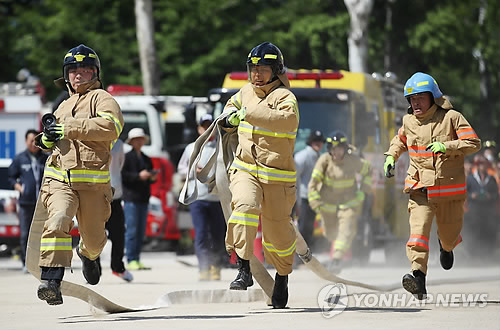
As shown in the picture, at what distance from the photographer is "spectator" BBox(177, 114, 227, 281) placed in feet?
46.9

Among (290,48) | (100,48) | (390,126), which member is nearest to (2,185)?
(390,126)

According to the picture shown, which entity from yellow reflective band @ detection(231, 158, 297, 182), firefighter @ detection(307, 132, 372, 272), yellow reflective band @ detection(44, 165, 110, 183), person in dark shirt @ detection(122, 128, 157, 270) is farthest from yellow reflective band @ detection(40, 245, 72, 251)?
firefighter @ detection(307, 132, 372, 272)

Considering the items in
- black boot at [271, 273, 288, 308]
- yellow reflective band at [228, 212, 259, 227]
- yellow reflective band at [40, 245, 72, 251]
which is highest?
yellow reflective band at [228, 212, 259, 227]

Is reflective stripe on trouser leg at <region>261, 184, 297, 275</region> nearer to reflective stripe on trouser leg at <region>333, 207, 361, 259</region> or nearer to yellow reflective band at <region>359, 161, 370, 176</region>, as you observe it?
reflective stripe on trouser leg at <region>333, 207, 361, 259</region>

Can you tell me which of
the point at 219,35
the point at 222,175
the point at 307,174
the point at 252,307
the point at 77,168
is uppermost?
the point at 219,35

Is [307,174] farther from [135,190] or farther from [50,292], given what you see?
[50,292]

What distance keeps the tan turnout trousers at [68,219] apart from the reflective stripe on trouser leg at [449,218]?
284cm

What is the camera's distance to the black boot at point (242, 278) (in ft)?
31.6

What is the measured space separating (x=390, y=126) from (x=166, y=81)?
12744mm

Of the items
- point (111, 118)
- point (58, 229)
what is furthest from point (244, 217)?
point (58, 229)

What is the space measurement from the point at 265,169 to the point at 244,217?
0.43 meters

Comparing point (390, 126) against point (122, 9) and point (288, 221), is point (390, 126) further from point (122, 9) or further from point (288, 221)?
point (122, 9)

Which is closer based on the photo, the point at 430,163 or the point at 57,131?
the point at 57,131

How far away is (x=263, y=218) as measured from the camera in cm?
1002
